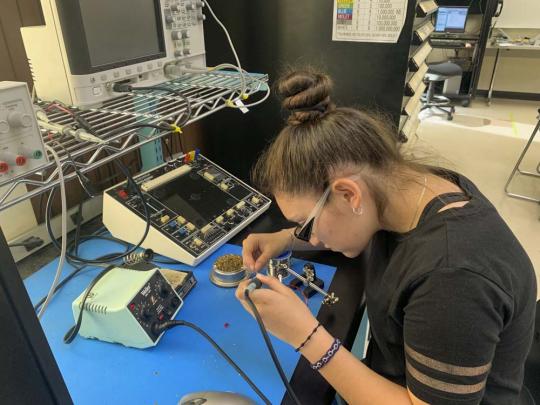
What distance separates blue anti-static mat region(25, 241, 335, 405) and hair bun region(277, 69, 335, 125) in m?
0.44

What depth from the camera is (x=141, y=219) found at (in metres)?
1.09

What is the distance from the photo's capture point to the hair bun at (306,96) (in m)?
0.81

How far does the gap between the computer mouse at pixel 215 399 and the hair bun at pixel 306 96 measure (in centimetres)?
51

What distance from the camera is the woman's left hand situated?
781 mm

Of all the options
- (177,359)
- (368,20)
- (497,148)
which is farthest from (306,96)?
(497,148)

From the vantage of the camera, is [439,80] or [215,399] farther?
[439,80]

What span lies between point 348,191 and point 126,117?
20.3 inches

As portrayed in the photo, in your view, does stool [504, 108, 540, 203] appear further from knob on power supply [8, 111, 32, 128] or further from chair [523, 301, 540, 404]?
knob on power supply [8, 111, 32, 128]

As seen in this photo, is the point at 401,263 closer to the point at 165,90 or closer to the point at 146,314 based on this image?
the point at 146,314

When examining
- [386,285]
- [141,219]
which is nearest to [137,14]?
[141,219]

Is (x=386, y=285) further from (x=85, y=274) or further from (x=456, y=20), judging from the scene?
(x=456, y=20)

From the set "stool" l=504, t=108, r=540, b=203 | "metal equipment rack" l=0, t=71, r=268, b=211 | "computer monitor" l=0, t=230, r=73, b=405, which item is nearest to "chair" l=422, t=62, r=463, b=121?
"stool" l=504, t=108, r=540, b=203

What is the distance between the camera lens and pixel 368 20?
133cm

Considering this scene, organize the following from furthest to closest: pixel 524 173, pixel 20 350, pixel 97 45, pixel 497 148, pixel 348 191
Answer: pixel 497 148 < pixel 524 173 < pixel 97 45 < pixel 348 191 < pixel 20 350
